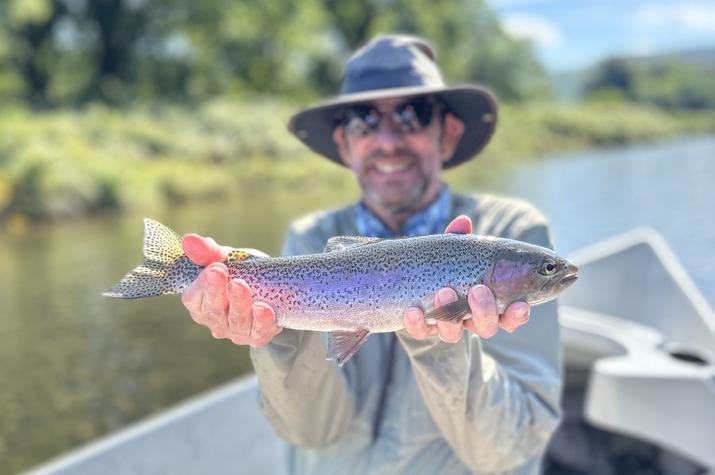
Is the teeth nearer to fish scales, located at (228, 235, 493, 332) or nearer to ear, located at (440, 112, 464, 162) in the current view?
ear, located at (440, 112, 464, 162)

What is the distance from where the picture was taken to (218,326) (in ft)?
6.65

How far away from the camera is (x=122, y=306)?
1422 cm

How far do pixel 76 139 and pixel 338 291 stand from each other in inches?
1025

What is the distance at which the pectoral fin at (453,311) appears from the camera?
1940mm

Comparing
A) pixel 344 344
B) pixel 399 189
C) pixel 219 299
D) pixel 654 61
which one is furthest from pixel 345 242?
pixel 654 61

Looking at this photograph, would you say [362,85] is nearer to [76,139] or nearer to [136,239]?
[136,239]

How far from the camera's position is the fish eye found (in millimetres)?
1985

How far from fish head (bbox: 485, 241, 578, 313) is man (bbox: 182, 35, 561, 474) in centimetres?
4

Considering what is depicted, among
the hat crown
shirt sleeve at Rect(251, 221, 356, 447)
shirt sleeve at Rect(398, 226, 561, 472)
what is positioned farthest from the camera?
the hat crown

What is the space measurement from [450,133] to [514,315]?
1.49m

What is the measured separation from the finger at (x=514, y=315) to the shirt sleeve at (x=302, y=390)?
63 centimetres

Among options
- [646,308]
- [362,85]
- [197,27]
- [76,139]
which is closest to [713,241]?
[646,308]

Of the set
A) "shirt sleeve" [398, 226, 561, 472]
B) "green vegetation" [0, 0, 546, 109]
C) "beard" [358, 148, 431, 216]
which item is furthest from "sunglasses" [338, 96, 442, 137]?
"green vegetation" [0, 0, 546, 109]

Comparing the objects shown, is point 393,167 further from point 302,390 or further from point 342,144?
point 302,390
